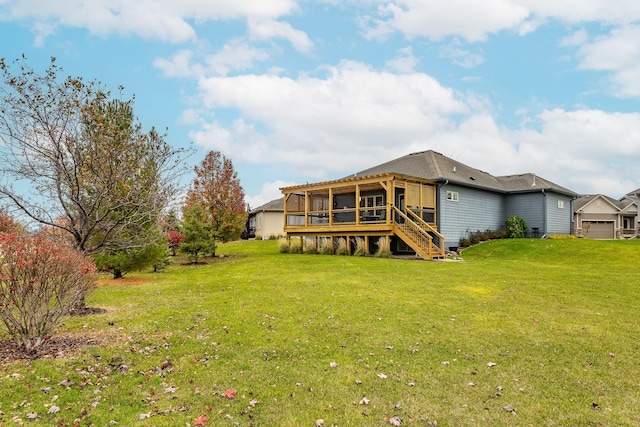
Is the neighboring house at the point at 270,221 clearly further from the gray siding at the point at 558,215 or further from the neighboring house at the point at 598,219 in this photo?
the neighboring house at the point at 598,219

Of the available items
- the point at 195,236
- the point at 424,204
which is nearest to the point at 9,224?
the point at 195,236

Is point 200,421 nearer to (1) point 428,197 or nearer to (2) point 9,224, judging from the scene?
(2) point 9,224

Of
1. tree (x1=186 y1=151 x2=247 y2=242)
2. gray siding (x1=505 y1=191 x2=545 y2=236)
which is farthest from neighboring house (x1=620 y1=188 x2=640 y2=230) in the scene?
tree (x1=186 y1=151 x2=247 y2=242)

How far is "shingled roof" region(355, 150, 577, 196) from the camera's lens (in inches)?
936

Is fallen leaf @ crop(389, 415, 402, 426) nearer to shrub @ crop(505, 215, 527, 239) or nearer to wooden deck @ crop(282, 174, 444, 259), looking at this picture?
wooden deck @ crop(282, 174, 444, 259)

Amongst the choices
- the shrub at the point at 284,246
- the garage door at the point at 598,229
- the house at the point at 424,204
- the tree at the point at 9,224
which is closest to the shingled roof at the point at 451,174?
the house at the point at 424,204

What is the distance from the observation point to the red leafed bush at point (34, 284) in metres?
5.43

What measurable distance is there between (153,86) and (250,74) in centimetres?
656

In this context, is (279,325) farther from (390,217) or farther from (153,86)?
(390,217)

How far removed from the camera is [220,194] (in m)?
28.0

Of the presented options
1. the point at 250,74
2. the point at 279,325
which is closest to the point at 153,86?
the point at 250,74

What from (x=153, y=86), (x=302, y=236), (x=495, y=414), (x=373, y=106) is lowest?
(x=495, y=414)

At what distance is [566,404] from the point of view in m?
4.38

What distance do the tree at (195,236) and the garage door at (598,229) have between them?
30.6 metres
